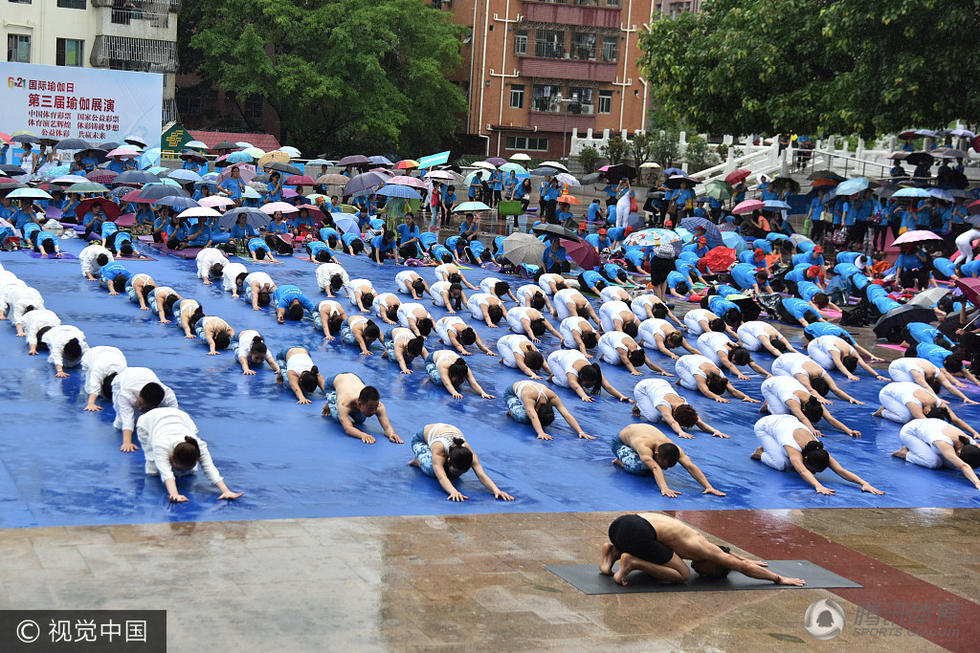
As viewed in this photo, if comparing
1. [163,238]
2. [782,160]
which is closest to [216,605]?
[163,238]

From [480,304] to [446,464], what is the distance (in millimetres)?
7857

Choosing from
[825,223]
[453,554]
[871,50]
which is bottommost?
[453,554]

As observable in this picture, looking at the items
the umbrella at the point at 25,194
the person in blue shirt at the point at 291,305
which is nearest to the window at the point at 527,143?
the umbrella at the point at 25,194

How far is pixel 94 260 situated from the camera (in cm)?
1948

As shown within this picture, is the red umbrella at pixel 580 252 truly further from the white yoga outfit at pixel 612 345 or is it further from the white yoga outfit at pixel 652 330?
the white yoga outfit at pixel 612 345

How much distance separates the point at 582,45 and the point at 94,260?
38126mm

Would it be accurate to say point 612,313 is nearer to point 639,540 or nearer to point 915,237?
point 915,237

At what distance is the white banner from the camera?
114ft

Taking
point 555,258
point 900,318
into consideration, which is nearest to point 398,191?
point 555,258

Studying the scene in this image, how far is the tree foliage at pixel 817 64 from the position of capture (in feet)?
78.3

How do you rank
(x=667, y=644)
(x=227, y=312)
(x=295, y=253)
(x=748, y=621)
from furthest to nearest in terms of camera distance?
(x=295, y=253) < (x=227, y=312) < (x=748, y=621) < (x=667, y=644)

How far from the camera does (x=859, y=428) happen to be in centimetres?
1415

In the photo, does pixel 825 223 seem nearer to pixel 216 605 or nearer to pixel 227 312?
pixel 227 312

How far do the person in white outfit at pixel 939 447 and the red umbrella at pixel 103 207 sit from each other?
17.6m
